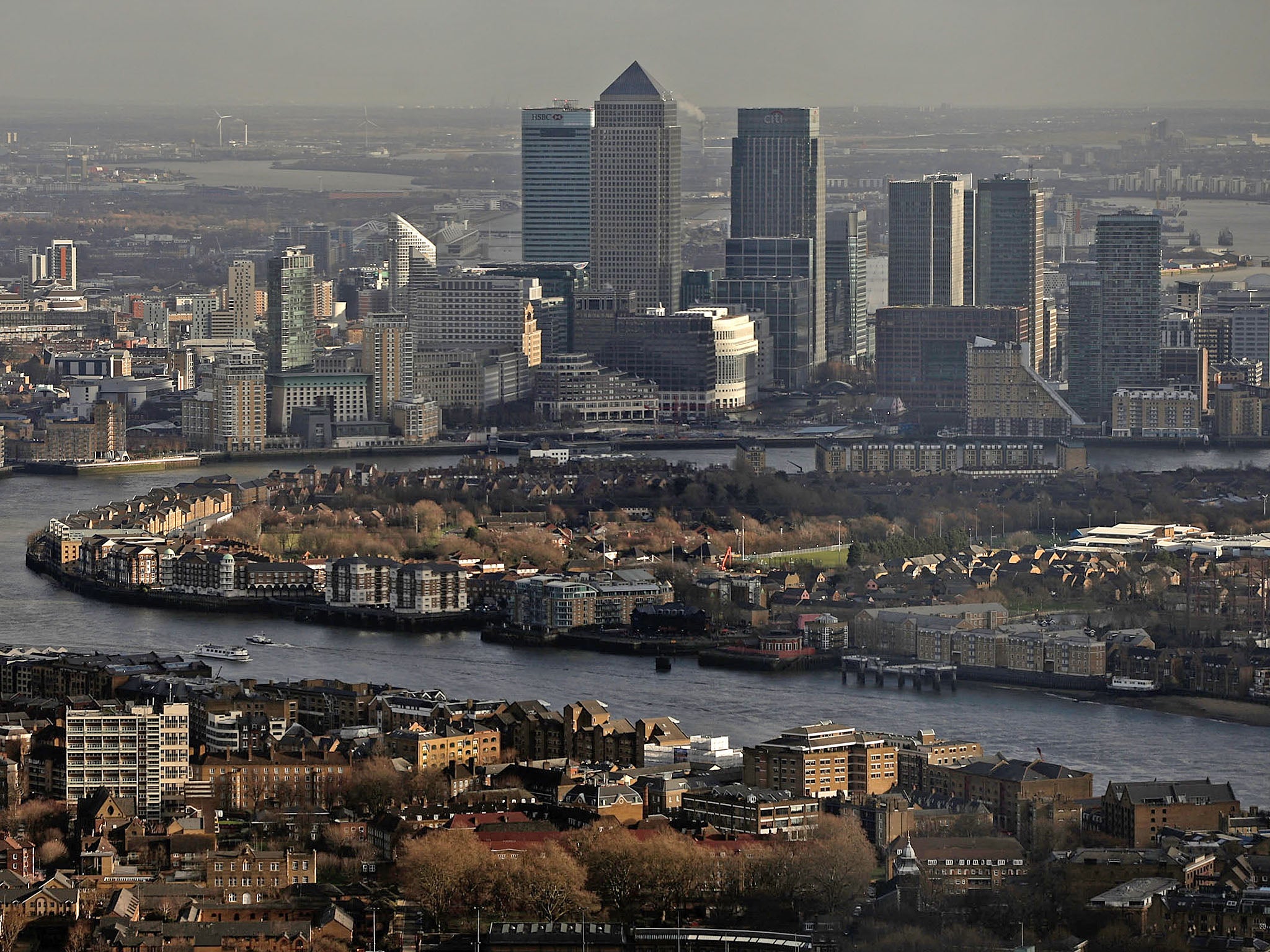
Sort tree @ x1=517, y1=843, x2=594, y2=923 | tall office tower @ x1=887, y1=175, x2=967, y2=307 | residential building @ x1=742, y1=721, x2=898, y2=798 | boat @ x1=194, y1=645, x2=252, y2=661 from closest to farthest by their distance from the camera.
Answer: tree @ x1=517, y1=843, x2=594, y2=923, residential building @ x1=742, y1=721, x2=898, y2=798, boat @ x1=194, y1=645, x2=252, y2=661, tall office tower @ x1=887, y1=175, x2=967, y2=307

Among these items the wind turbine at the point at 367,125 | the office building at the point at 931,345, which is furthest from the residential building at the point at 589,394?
the wind turbine at the point at 367,125

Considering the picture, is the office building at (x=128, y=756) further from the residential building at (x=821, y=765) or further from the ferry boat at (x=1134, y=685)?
the ferry boat at (x=1134, y=685)

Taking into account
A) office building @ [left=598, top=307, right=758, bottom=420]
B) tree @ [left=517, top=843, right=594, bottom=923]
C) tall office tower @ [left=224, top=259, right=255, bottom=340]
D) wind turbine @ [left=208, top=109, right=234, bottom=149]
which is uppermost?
wind turbine @ [left=208, top=109, right=234, bottom=149]

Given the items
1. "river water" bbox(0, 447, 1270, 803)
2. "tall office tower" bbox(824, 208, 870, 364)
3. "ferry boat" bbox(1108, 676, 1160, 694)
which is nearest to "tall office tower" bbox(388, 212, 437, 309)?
"tall office tower" bbox(824, 208, 870, 364)

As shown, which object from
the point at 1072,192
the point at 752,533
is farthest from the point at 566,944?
the point at 1072,192

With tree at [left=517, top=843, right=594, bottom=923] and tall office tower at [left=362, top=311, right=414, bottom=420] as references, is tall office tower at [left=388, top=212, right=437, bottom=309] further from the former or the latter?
tree at [left=517, top=843, right=594, bottom=923]

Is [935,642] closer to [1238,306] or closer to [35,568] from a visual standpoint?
[35,568]
